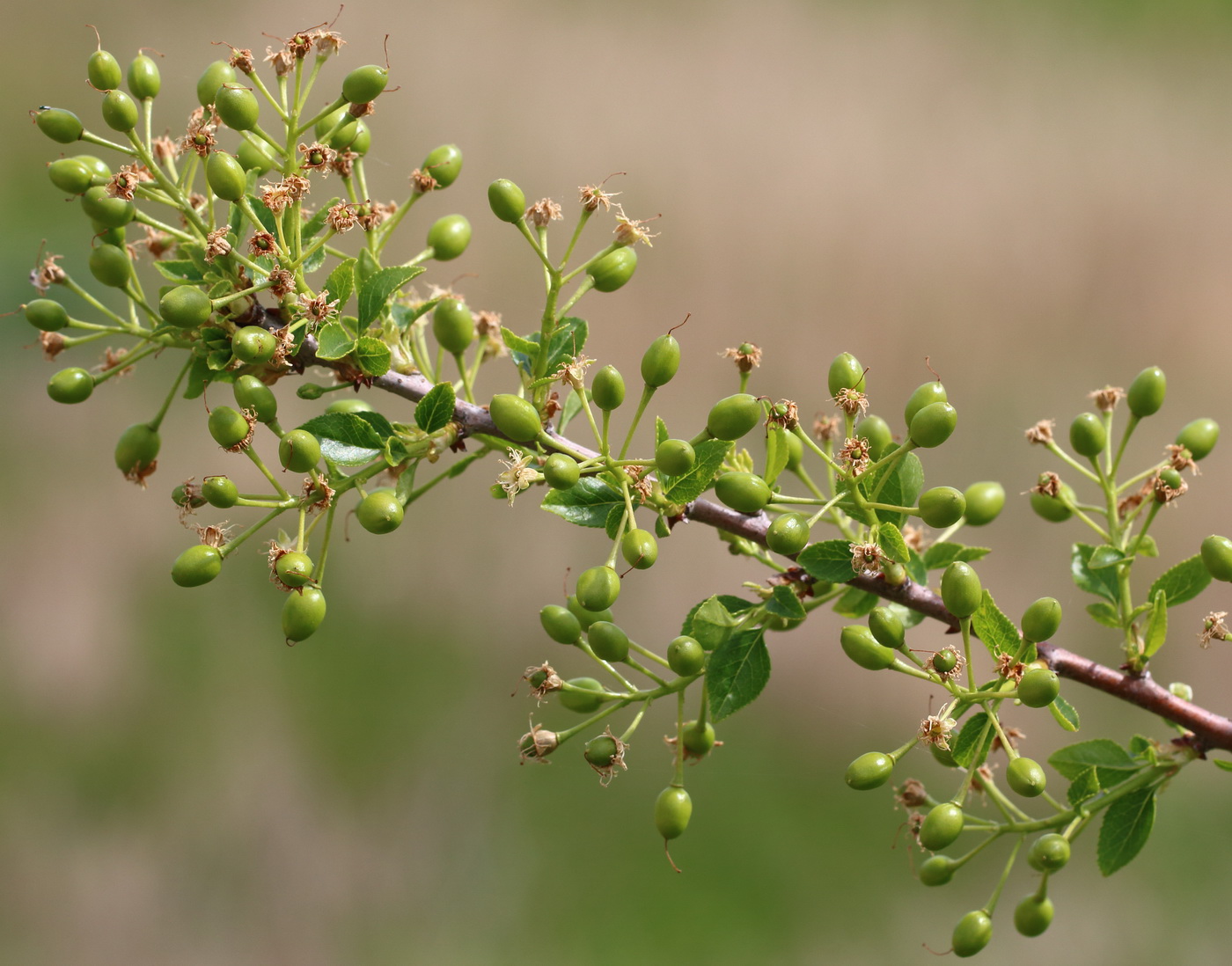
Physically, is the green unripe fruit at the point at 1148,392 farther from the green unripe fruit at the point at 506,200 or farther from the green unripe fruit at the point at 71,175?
the green unripe fruit at the point at 71,175

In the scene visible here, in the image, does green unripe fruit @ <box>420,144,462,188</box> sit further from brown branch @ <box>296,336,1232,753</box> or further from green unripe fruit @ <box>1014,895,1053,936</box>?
green unripe fruit @ <box>1014,895,1053,936</box>

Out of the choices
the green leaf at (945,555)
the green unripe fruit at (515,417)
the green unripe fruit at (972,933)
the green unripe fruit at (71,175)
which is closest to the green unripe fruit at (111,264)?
the green unripe fruit at (71,175)

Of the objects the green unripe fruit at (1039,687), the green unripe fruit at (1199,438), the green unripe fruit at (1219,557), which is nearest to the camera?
the green unripe fruit at (1039,687)

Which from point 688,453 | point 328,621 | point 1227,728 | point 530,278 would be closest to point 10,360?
point 328,621

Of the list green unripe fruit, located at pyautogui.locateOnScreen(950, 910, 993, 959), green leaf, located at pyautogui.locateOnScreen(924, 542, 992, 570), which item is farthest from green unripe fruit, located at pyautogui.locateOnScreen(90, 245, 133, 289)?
green unripe fruit, located at pyautogui.locateOnScreen(950, 910, 993, 959)

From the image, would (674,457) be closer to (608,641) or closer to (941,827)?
(608,641)
